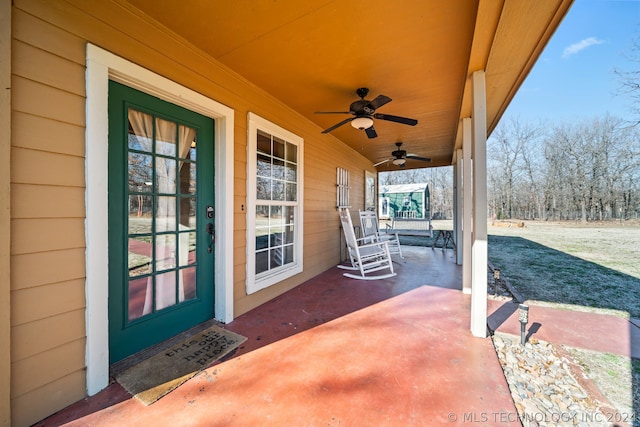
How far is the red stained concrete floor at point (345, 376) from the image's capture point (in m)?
1.33

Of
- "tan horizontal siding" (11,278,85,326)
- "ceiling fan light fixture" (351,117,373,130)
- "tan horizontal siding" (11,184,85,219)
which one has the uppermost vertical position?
"ceiling fan light fixture" (351,117,373,130)

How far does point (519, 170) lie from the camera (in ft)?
55.4

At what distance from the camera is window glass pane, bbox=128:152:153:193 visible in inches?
71.6

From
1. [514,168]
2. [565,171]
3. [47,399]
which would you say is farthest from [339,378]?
[514,168]

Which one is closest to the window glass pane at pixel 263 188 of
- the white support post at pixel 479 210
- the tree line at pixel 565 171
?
the white support post at pixel 479 210

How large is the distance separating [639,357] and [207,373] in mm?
3189

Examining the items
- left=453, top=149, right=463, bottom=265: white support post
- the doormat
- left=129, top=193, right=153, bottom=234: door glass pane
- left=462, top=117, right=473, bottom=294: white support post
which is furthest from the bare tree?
left=129, top=193, right=153, bottom=234: door glass pane

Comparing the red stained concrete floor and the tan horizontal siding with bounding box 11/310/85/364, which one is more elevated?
the tan horizontal siding with bounding box 11/310/85/364

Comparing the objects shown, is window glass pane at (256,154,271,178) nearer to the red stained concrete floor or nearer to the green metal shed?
the red stained concrete floor

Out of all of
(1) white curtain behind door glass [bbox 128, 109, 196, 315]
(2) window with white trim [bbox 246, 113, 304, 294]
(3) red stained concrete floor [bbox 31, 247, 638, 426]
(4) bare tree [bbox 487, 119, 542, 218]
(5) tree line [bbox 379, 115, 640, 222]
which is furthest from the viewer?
(4) bare tree [bbox 487, 119, 542, 218]

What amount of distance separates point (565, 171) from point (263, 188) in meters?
20.4

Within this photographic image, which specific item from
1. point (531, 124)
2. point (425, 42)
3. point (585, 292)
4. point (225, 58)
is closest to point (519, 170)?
point (531, 124)

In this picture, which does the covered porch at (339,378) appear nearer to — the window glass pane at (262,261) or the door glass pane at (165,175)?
the window glass pane at (262,261)

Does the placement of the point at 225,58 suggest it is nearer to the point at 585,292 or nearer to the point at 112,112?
the point at 112,112
